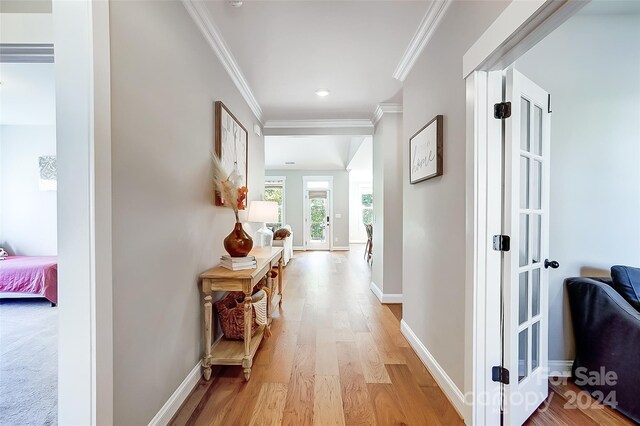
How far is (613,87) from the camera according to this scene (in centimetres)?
186

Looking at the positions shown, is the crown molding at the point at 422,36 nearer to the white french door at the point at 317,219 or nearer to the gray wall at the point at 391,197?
the gray wall at the point at 391,197

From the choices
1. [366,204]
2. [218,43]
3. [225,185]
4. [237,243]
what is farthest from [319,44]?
[366,204]

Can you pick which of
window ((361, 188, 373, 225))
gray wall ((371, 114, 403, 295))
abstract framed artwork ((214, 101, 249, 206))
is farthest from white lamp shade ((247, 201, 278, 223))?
window ((361, 188, 373, 225))

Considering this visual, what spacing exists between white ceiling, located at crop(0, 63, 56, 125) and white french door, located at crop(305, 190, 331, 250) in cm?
637

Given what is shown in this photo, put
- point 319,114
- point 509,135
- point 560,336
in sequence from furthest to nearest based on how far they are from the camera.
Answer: point 319,114, point 560,336, point 509,135

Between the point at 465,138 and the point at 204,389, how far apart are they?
223 centimetres

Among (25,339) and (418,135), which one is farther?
(25,339)

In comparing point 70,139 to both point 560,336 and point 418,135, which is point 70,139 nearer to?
point 418,135

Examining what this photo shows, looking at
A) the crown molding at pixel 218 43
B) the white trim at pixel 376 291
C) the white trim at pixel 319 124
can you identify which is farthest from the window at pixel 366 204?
the crown molding at pixel 218 43

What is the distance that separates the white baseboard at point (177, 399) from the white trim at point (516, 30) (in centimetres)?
241

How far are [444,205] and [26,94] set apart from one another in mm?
4670

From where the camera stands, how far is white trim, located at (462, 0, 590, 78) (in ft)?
3.09

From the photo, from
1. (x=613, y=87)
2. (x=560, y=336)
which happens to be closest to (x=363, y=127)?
(x=613, y=87)

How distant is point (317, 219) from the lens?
8969mm
